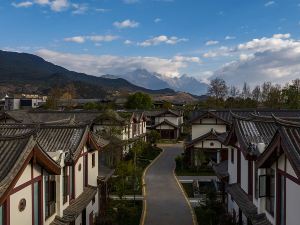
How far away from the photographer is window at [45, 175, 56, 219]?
49.8 ft

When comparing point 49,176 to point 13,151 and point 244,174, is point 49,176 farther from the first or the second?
point 244,174

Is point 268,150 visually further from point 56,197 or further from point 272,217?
point 56,197

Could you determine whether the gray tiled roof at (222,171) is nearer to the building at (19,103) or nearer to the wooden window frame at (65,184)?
the wooden window frame at (65,184)

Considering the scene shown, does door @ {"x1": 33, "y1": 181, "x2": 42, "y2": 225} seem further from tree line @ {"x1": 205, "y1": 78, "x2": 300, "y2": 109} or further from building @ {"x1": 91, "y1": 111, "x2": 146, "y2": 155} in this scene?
tree line @ {"x1": 205, "y1": 78, "x2": 300, "y2": 109}

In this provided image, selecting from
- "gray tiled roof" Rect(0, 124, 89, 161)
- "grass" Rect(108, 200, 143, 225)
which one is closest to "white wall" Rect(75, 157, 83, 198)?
"gray tiled roof" Rect(0, 124, 89, 161)

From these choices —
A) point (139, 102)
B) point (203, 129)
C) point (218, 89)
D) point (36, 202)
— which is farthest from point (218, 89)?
point (36, 202)

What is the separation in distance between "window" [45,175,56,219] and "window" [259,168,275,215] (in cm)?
819

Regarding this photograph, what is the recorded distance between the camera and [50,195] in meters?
15.5

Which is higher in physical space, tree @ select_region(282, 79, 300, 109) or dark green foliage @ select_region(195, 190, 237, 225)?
tree @ select_region(282, 79, 300, 109)

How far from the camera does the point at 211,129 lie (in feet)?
143

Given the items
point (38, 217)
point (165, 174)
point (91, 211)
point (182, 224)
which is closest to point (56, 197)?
point (38, 217)

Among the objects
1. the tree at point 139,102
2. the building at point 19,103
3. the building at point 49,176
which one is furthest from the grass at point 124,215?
the building at point 19,103

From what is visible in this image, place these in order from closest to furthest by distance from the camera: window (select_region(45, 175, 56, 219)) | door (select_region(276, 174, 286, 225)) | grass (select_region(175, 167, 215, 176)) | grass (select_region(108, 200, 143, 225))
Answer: door (select_region(276, 174, 286, 225)), window (select_region(45, 175, 56, 219)), grass (select_region(108, 200, 143, 225)), grass (select_region(175, 167, 215, 176))

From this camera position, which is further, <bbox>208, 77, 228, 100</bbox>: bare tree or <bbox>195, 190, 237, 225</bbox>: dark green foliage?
<bbox>208, 77, 228, 100</bbox>: bare tree
